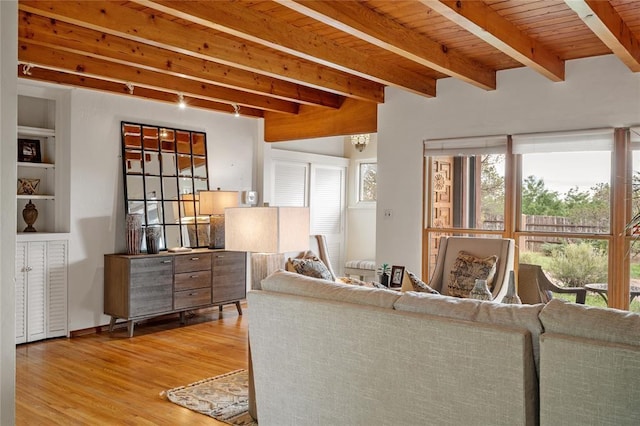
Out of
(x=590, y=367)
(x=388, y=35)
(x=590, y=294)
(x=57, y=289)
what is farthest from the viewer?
(x=57, y=289)

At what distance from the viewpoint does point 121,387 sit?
12.6 ft

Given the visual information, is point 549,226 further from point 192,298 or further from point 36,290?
point 36,290

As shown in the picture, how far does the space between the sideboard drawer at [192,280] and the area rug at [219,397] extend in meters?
1.84

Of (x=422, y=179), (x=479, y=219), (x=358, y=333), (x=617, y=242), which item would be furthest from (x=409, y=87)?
(x=358, y=333)

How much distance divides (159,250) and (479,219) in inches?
132

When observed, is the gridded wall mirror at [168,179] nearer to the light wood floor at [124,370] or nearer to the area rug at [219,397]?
the light wood floor at [124,370]

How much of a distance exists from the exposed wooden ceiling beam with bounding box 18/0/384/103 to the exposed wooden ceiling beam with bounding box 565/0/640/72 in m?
2.39

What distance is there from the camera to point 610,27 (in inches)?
137

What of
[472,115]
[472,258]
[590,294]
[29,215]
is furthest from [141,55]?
[590,294]

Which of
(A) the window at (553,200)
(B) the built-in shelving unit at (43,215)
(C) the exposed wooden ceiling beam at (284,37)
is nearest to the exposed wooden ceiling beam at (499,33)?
(A) the window at (553,200)

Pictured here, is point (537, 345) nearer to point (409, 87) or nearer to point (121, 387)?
point (121, 387)

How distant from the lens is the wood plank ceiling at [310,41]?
3432 millimetres

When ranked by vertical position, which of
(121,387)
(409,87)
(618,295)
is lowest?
(121,387)

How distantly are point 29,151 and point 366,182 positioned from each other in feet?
16.3
